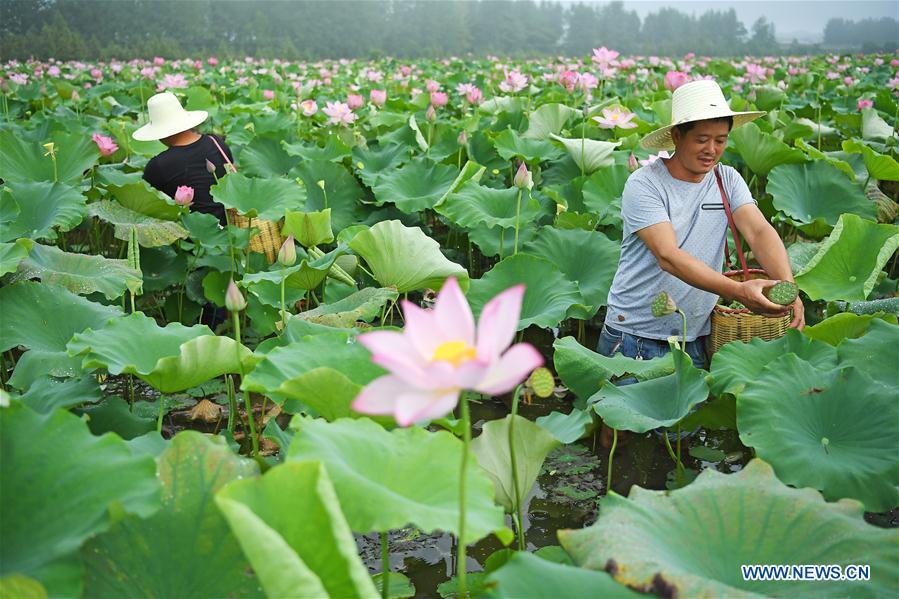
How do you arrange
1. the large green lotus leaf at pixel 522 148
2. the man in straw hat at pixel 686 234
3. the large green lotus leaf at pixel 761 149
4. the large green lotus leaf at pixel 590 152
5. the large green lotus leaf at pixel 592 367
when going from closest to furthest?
the large green lotus leaf at pixel 592 367 → the man in straw hat at pixel 686 234 → the large green lotus leaf at pixel 761 149 → the large green lotus leaf at pixel 590 152 → the large green lotus leaf at pixel 522 148

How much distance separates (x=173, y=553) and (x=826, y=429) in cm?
130

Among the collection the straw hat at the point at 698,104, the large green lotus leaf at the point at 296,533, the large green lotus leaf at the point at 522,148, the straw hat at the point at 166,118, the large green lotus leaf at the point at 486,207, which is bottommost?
the large green lotus leaf at the point at 486,207

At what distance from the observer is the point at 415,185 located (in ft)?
11.8

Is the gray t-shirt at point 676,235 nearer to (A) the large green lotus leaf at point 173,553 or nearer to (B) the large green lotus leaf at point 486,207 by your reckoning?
(B) the large green lotus leaf at point 486,207

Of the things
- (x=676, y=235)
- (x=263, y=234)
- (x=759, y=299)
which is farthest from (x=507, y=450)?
(x=263, y=234)

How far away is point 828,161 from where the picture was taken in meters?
3.63

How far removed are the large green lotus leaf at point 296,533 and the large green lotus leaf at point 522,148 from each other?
317 cm

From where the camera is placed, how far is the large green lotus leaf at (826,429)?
149 centimetres

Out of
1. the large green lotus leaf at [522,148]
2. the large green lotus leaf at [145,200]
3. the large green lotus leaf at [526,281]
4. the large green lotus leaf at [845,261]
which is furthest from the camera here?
the large green lotus leaf at [522,148]

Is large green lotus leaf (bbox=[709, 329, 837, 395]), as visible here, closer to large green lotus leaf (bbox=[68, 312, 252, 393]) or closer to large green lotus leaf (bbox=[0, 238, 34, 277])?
large green lotus leaf (bbox=[68, 312, 252, 393])

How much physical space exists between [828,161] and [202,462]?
340cm

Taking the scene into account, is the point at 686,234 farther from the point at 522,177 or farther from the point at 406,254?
the point at 406,254

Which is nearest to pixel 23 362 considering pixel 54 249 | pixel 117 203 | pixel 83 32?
pixel 54 249

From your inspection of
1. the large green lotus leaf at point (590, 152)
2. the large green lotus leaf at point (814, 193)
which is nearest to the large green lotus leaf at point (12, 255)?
the large green lotus leaf at point (590, 152)
